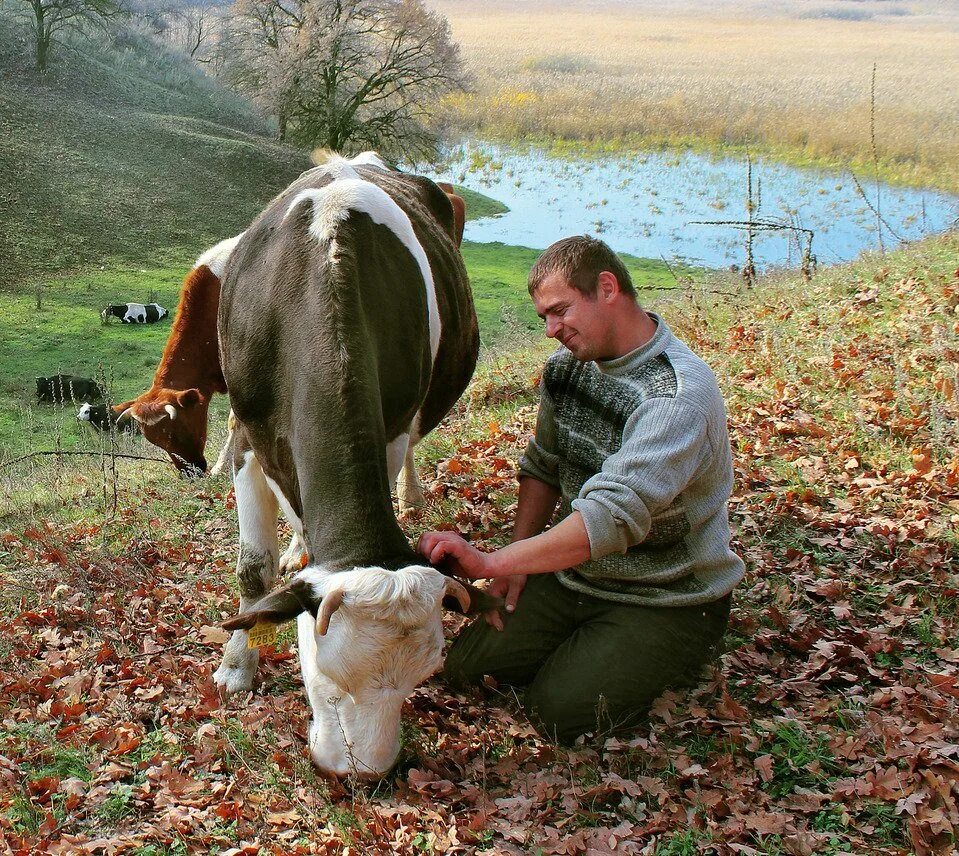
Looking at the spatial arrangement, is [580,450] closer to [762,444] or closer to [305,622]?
[305,622]

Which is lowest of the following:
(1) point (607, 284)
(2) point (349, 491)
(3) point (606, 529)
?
(3) point (606, 529)

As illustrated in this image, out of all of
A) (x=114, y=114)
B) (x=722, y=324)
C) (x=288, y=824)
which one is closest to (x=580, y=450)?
(x=288, y=824)

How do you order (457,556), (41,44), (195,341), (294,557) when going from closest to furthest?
(457,556) < (294,557) < (195,341) < (41,44)

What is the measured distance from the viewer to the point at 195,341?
7.48 meters

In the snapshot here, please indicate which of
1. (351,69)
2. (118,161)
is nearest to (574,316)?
(351,69)

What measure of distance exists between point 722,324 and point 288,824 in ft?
26.5

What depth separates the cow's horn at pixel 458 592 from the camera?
3.27 meters

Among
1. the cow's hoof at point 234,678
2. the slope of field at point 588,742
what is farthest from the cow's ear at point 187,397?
the cow's hoof at point 234,678

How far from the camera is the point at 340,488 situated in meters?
3.38

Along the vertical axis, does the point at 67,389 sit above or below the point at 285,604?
below

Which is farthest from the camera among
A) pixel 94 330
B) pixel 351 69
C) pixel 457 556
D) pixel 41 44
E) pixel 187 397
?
pixel 41 44

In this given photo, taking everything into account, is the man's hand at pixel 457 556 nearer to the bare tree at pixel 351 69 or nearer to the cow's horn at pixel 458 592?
the cow's horn at pixel 458 592

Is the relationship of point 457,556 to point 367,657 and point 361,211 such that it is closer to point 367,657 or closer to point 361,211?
point 367,657

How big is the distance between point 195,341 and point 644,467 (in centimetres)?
506
